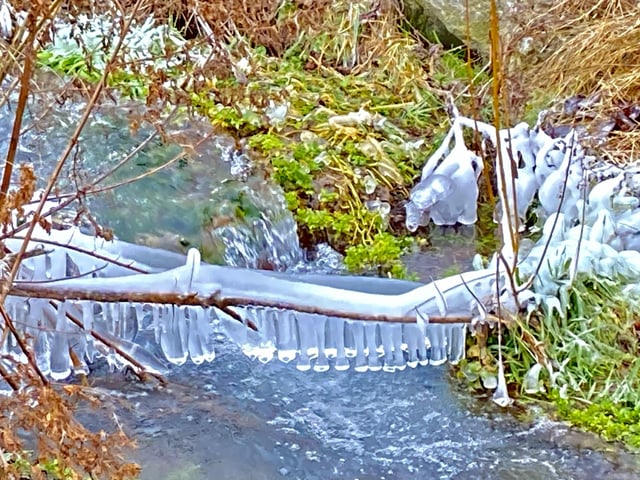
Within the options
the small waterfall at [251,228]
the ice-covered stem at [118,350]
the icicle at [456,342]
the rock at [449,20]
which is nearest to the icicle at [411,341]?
the icicle at [456,342]

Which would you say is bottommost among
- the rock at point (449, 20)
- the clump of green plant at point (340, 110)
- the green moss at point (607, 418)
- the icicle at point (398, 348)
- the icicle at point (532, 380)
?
the green moss at point (607, 418)

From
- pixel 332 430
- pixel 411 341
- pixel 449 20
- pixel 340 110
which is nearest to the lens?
pixel 332 430

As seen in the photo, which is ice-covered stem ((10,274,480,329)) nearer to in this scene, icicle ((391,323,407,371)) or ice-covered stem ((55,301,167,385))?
ice-covered stem ((55,301,167,385))

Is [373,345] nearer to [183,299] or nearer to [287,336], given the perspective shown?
[287,336]

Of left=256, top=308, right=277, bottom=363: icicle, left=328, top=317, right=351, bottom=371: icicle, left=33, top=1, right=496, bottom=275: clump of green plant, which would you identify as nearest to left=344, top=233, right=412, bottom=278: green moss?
left=33, top=1, right=496, bottom=275: clump of green plant

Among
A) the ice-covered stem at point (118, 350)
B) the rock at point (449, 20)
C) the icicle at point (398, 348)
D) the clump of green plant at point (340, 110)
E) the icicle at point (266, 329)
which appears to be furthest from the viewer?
the rock at point (449, 20)

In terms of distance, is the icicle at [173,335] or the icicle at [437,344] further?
the icicle at [437,344]

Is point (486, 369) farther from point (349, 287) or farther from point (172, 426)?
point (172, 426)

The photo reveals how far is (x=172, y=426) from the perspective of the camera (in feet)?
8.64

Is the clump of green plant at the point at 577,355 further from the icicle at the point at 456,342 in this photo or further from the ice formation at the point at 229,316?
the ice formation at the point at 229,316

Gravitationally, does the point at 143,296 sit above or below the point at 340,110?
below

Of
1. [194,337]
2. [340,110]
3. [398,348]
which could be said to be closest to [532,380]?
[398,348]

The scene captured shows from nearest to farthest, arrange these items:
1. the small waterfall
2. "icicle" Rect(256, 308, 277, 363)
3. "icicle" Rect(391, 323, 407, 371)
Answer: "icicle" Rect(256, 308, 277, 363) < "icicle" Rect(391, 323, 407, 371) < the small waterfall

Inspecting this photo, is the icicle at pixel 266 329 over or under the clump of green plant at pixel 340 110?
under
